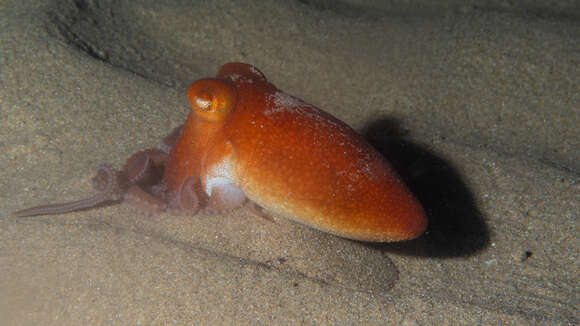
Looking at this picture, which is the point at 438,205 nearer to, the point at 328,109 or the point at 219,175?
the point at 328,109

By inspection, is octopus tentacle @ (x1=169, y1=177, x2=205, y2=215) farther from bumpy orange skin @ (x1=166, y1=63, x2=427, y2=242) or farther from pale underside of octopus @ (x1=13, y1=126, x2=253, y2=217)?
bumpy orange skin @ (x1=166, y1=63, x2=427, y2=242)

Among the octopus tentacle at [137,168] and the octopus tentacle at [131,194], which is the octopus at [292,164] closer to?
the octopus tentacle at [131,194]

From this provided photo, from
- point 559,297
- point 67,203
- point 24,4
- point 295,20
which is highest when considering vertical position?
point 295,20

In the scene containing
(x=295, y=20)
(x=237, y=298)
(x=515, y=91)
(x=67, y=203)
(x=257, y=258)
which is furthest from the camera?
(x=295, y=20)

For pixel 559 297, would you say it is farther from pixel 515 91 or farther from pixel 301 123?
pixel 515 91

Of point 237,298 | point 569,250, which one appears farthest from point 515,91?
point 237,298

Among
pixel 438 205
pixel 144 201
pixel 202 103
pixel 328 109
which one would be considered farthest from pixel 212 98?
pixel 328 109
